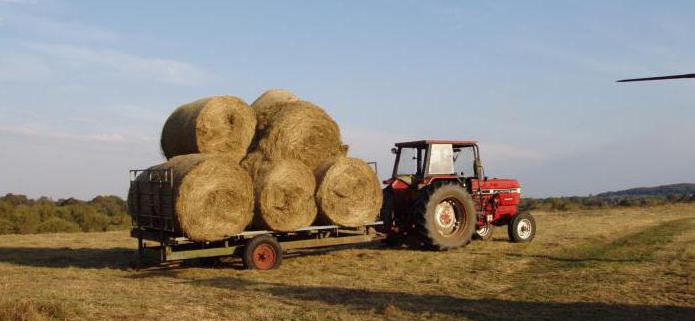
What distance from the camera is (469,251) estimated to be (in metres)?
12.4

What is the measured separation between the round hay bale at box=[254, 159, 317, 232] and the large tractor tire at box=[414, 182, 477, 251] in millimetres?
2432

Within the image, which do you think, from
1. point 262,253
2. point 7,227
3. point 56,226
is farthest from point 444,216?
point 7,227

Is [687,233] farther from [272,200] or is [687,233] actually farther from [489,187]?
[272,200]

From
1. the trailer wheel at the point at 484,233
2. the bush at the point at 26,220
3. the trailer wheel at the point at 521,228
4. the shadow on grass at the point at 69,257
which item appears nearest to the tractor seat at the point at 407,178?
the trailer wheel at the point at 484,233

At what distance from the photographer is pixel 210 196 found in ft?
32.5

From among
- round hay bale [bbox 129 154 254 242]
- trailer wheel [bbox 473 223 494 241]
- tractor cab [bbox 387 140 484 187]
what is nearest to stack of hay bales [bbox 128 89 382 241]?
round hay bale [bbox 129 154 254 242]

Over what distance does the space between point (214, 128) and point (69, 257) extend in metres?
4.02

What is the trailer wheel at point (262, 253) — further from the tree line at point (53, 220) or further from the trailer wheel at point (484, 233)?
the tree line at point (53, 220)

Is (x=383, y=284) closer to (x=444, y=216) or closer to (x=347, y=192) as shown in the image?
(x=347, y=192)

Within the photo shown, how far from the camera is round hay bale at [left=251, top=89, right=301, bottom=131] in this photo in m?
11.6

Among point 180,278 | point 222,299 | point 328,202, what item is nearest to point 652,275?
point 328,202

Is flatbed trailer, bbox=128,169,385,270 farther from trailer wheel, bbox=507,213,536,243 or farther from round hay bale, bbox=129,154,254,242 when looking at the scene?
trailer wheel, bbox=507,213,536,243

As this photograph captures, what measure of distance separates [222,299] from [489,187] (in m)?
→ 7.96

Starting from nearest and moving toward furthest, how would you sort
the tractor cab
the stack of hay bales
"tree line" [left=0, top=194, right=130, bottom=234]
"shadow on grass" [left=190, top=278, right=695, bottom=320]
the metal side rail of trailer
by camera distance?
1. "shadow on grass" [left=190, top=278, right=695, bottom=320]
2. the stack of hay bales
3. the metal side rail of trailer
4. the tractor cab
5. "tree line" [left=0, top=194, right=130, bottom=234]
